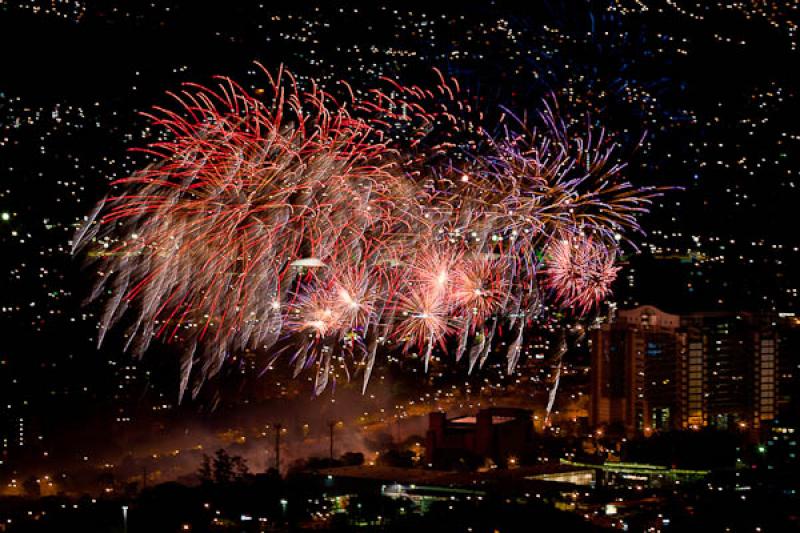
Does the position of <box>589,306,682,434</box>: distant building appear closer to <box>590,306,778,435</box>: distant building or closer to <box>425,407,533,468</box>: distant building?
<box>590,306,778,435</box>: distant building

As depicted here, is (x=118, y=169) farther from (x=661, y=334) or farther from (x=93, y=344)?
(x=661, y=334)

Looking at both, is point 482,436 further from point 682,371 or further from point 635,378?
point 682,371

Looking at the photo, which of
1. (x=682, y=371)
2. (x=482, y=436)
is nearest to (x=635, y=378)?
(x=682, y=371)

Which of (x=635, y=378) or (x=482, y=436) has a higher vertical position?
(x=635, y=378)

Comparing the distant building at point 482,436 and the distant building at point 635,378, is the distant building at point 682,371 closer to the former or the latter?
the distant building at point 635,378

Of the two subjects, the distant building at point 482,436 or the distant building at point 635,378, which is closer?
the distant building at point 482,436

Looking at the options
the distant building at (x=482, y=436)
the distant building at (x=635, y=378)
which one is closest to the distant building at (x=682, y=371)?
the distant building at (x=635, y=378)

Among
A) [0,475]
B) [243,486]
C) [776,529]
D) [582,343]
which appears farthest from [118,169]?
[582,343]
